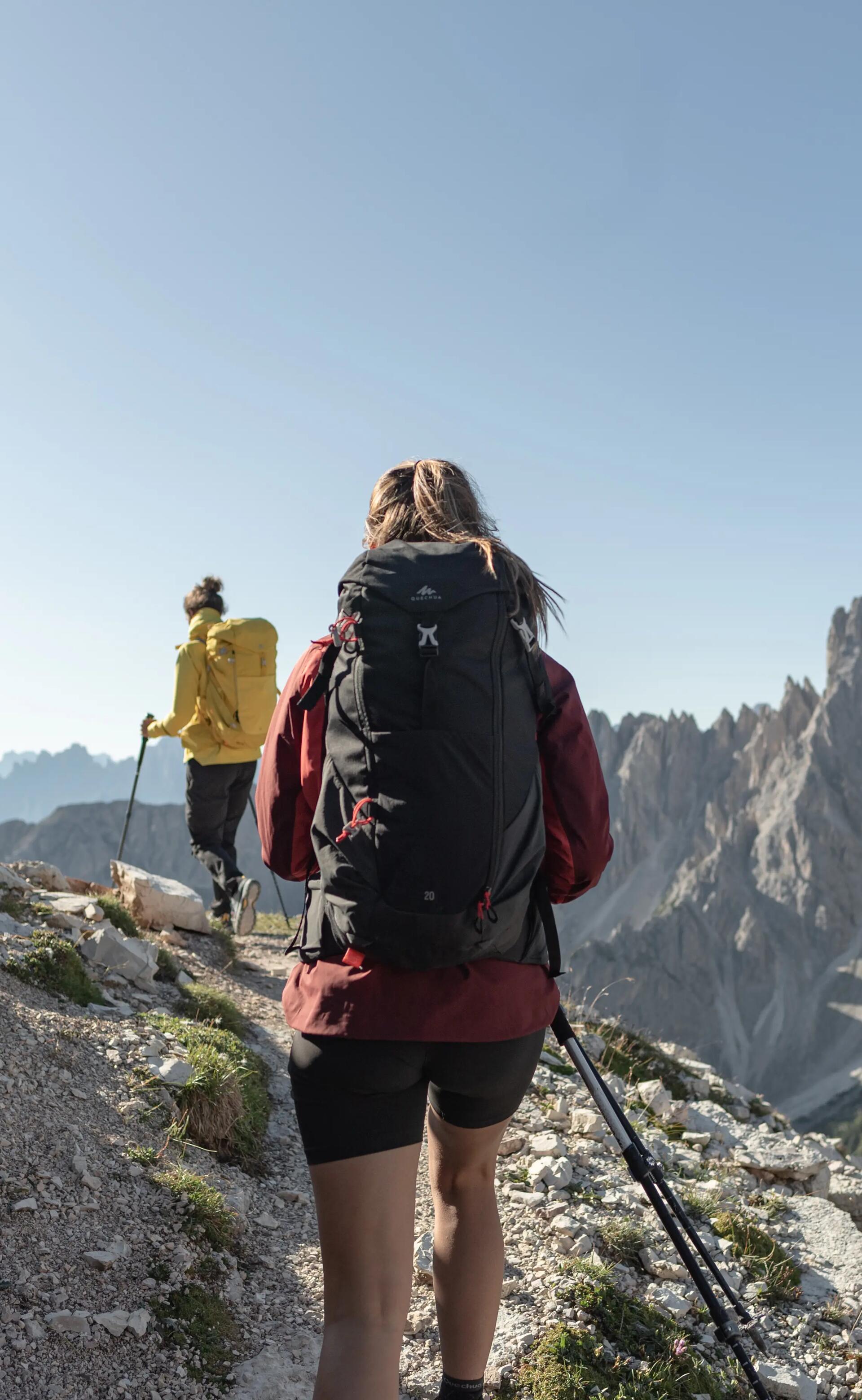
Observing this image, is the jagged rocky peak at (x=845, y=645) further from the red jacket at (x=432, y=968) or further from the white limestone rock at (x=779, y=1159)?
the red jacket at (x=432, y=968)

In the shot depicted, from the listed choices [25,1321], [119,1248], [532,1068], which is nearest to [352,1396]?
[532,1068]

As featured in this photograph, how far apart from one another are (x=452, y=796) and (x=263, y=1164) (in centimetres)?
397

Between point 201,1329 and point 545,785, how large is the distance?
2731 millimetres

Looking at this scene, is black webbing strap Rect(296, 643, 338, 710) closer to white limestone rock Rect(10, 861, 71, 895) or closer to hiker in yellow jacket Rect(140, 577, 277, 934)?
white limestone rock Rect(10, 861, 71, 895)

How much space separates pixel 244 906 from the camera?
9.94 metres

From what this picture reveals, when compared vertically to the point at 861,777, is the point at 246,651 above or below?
below

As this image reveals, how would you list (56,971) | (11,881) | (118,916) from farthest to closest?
(118,916)
(11,881)
(56,971)

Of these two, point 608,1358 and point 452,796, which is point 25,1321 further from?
point 452,796

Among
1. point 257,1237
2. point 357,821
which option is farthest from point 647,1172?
point 257,1237

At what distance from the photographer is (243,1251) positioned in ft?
14.0

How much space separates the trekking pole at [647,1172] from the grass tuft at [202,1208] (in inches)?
79.2

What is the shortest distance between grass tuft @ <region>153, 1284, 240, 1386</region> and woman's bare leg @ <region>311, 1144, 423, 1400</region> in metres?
1.48

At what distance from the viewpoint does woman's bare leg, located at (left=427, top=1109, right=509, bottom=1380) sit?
2.68m

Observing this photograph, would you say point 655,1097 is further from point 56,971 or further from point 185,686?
point 185,686
